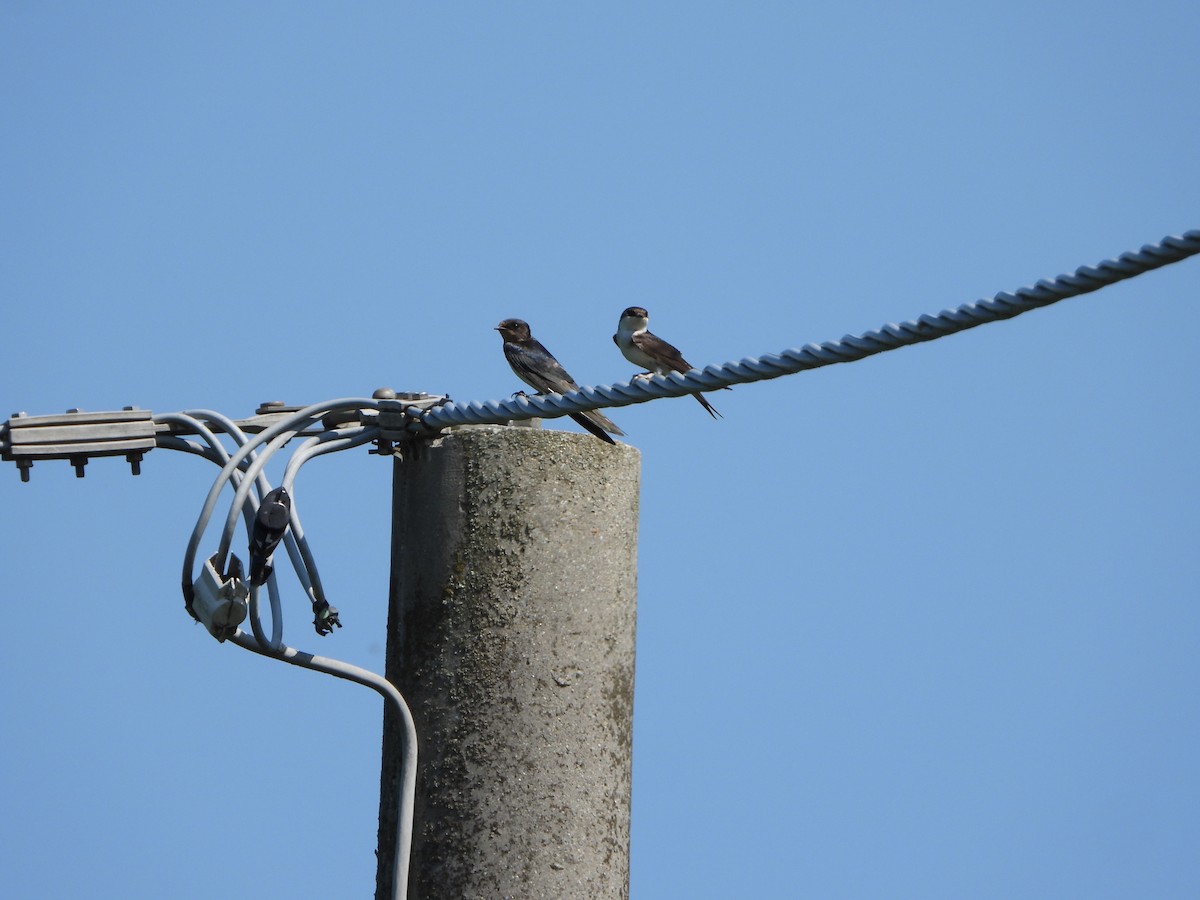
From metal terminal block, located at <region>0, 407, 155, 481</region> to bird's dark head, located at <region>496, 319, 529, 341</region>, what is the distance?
371cm

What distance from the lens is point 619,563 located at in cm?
481

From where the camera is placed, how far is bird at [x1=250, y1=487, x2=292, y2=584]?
4621 millimetres

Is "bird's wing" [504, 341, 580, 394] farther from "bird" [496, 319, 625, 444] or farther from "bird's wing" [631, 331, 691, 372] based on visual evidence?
"bird's wing" [631, 331, 691, 372]

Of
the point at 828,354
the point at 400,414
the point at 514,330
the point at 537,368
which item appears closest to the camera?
the point at 828,354

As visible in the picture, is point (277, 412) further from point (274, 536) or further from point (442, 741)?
point (442, 741)

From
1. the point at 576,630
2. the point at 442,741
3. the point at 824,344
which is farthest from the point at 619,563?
the point at 824,344

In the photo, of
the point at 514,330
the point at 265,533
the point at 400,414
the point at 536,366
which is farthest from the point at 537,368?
the point at 265,533

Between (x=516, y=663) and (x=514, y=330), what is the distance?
181 inches

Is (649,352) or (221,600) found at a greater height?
(649,352)

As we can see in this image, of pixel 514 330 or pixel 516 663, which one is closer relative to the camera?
pixel 516 663

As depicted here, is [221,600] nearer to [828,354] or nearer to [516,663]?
[516,663]

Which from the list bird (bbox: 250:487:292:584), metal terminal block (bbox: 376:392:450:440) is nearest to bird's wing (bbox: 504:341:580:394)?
metal terminal block (bbox: 376:392:450:440)

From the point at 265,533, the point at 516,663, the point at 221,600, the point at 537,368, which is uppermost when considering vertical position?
the point at 537,368

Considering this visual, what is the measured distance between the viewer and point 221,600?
4.61 m
